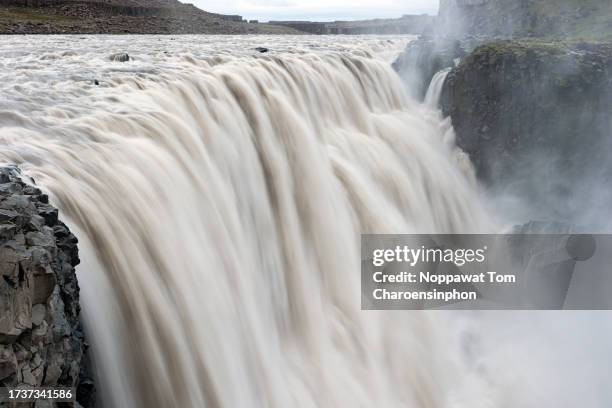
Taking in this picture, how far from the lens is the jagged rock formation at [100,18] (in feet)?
147

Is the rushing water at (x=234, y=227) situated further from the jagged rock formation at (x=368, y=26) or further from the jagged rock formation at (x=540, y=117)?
the jagged rock formation at (x=368, y=26)

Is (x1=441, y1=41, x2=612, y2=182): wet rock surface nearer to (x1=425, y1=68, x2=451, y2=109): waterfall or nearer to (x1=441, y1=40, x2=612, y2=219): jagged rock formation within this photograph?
(x1=441, y1=40, x2=612, y2=219): jagged rock formation

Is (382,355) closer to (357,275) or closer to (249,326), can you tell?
(357,275)

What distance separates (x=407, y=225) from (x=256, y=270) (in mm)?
4226

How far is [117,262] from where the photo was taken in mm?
5508

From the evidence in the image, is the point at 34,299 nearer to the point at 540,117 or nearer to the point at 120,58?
the point at 120,58

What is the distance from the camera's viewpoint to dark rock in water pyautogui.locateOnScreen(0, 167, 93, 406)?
355 centimetres

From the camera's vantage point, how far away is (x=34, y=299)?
3775 mm

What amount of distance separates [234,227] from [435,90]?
10.5 meters

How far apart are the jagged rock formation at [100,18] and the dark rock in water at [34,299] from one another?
3777 cm

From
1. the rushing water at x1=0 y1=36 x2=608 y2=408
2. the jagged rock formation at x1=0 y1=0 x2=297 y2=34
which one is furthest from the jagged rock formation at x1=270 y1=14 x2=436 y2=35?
the rushing water at x1=0 y1=36 x2=608 y2=408

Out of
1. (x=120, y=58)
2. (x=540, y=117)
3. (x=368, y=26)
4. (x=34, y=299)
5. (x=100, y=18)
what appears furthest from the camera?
(x=368, y=26)

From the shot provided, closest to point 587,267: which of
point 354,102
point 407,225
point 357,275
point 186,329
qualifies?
point 407,225

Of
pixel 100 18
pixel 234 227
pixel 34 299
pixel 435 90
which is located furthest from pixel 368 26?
pixel 34 299
